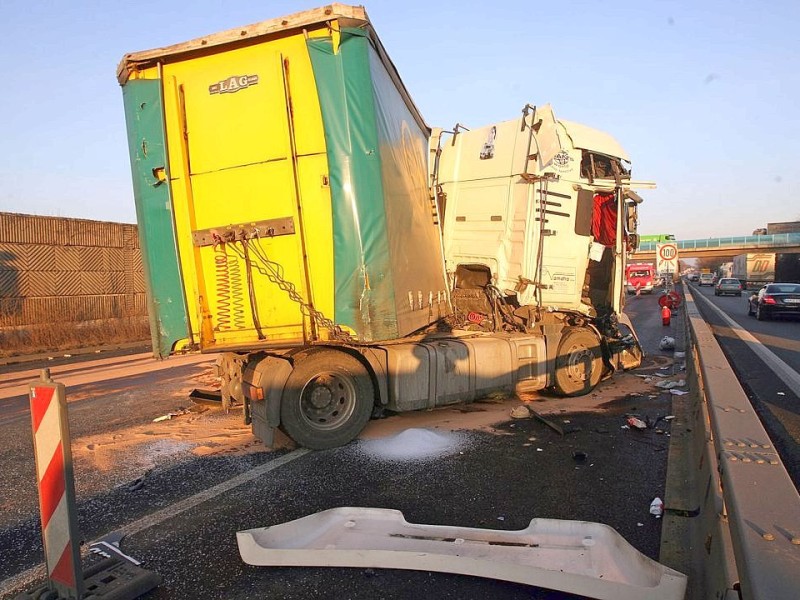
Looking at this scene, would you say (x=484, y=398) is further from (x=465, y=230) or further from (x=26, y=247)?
(x=26, y=247)

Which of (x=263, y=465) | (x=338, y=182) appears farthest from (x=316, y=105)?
(x=263, y=465)

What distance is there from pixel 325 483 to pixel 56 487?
2.21 m

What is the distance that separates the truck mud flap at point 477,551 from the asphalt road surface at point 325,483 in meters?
0.08

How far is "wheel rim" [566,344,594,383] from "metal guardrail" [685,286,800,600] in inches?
171

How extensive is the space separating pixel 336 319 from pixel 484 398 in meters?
3.21

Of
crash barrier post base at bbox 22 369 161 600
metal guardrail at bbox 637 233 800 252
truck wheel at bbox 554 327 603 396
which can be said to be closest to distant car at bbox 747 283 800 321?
truck wheel at bbox 554 327 603 396

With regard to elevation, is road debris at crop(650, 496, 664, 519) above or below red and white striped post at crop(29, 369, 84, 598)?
below

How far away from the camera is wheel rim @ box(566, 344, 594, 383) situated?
8055mm

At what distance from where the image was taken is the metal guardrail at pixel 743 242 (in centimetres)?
6494

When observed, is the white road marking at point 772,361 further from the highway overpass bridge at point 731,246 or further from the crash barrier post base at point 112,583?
the highway overpass bridge at point 731,246

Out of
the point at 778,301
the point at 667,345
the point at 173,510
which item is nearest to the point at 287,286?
the point at 173,510

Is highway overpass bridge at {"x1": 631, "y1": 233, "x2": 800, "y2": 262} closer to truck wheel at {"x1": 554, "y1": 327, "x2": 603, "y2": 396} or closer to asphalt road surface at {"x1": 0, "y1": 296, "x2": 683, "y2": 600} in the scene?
truck wheel at {"x1": 554, "y1": 327, "x2": 603, "y2": 396}

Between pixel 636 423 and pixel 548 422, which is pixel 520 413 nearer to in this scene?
pixel 548 422

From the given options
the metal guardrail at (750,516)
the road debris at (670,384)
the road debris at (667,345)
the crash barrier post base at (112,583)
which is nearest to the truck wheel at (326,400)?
the crash barrier post base at (112,583)
